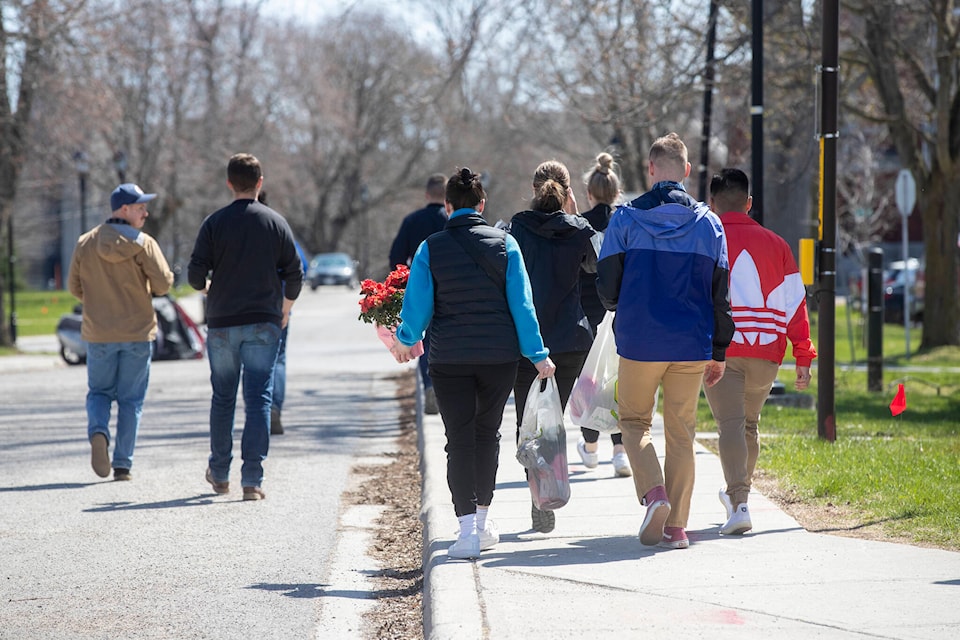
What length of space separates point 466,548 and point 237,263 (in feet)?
9.43

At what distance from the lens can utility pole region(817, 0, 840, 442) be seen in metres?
9.33

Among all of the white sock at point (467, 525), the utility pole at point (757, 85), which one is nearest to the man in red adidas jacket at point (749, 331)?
the white sock at point (467, 525)

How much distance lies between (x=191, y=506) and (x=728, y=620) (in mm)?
4165

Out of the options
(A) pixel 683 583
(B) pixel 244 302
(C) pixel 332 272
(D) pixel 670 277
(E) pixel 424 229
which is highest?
(C) pixel 332 272

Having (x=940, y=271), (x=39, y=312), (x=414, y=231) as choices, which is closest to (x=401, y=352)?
(x=414, y=231)

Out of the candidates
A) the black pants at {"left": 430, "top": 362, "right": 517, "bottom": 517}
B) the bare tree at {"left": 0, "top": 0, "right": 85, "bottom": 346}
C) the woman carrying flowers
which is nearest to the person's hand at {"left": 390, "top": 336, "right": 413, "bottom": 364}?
the woman carrying flowers

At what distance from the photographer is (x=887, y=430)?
10906mm

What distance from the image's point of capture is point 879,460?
862 cm

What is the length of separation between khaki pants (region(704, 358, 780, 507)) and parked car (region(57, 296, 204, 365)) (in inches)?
562

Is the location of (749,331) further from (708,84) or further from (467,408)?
(708,84)

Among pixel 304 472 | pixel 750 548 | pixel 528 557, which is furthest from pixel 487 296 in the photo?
pixel 304 472

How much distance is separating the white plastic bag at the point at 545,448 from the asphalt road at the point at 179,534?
99 centimetres

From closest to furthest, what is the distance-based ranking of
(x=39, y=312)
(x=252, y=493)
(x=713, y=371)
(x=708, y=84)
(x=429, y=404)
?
(x=713, y=371), (x=252, y=493), (x=429, y=404), (x=708, y=84), (x=39, y=312)

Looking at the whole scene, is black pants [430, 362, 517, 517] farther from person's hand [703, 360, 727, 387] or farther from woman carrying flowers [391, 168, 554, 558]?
person's hand [703, 360, 727, 387]
